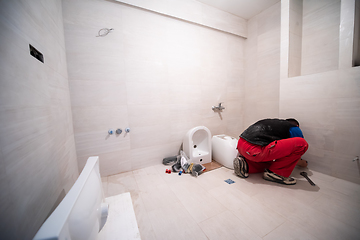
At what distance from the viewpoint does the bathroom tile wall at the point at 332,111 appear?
1.60 metres

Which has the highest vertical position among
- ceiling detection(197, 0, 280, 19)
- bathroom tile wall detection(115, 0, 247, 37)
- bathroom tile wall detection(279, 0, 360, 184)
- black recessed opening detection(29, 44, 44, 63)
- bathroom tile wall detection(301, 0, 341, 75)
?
ceiling detection(197, 0, 280, 19)

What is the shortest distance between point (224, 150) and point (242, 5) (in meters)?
2.43

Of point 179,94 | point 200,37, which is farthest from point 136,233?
point 200,37

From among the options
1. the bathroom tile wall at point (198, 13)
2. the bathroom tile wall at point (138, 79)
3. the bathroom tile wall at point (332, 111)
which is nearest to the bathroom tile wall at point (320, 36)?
the bathroom tile wall at point (332, 111)

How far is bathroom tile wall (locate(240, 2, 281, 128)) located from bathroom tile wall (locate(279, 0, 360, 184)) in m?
0.39

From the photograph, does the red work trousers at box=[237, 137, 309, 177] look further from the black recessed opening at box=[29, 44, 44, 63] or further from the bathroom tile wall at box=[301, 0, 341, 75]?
the black recessed opening at box=[29, 44, 44, 63]

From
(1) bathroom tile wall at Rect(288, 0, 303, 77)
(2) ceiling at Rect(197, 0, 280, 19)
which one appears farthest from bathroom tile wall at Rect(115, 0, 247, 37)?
(1) bathroom tile wall at Rect(288, 0, 303, 77)

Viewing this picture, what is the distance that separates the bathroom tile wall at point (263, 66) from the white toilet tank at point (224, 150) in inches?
39.6

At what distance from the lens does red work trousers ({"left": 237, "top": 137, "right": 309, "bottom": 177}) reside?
1.54 m

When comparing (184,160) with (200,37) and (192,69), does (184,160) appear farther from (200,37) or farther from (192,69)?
(200,37)

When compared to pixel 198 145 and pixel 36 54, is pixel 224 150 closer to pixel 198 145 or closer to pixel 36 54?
pixel 198 145

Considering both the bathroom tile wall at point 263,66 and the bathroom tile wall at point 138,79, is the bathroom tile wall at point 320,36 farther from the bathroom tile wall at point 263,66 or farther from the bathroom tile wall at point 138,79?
the bathroom tile wall at point 138,79

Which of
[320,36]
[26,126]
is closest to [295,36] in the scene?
[320,36]

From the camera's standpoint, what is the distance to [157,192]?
1.55 metres
